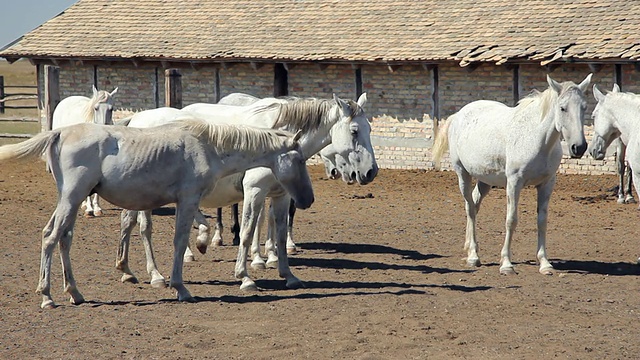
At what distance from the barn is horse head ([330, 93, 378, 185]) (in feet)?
28.5

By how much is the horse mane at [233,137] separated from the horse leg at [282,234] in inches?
39.2

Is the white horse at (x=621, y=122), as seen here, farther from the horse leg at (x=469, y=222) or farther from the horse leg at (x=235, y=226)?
the horse leg at (x=235, y=226)

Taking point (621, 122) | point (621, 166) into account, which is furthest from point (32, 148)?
point (621, 166)

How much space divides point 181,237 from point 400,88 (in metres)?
13.3

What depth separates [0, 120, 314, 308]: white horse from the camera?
8.65 meters

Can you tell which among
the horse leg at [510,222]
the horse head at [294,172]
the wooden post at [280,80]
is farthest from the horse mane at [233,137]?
the wooden post at [280,80]

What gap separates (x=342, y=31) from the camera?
23.5 metres

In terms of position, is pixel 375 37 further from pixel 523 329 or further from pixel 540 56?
pixel 523 329

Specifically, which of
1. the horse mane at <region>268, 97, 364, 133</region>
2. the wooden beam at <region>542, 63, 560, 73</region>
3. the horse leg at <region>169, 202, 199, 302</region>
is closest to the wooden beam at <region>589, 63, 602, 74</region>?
the wooden beam at <region>542, 63, 560, 73</region>

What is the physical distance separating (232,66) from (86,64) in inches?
183

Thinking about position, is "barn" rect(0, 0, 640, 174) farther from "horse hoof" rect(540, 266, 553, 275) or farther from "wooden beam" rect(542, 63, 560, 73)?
"horse hoof" rect(540, 266, 553, 275)

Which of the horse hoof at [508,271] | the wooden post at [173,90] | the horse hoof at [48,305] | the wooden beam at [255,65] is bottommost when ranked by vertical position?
the horse hoof at [508,271]

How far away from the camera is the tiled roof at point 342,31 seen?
64.5 feet

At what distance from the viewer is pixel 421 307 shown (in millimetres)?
8867
